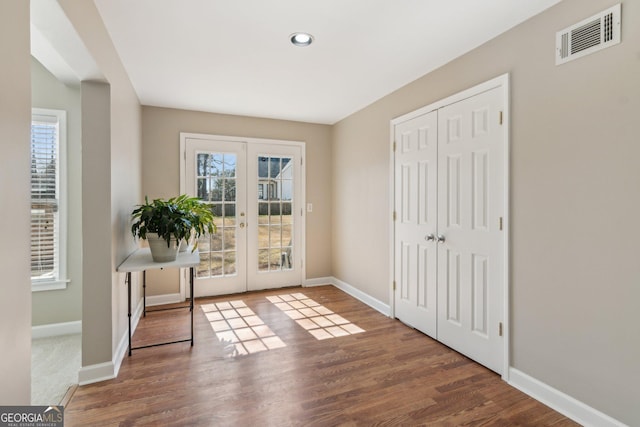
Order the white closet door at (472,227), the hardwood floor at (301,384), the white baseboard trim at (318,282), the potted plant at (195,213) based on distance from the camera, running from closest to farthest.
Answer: the hardwood floor at (301,384) < the white closet door at (472,227) < the potted plant at (195,213) < the white baseboard trim at (318,282)

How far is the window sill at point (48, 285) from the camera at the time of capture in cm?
308

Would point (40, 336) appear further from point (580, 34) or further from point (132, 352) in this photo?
point (580, 34)

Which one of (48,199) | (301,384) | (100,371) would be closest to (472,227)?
(301,384)

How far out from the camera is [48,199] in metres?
3.11

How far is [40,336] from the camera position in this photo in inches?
122

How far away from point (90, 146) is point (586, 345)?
134 inches

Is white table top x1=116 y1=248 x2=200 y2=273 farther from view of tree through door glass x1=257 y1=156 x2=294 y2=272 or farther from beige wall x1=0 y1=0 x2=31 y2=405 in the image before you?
view of tree through door glass x1=257 y1=156 x2=294 y2=272

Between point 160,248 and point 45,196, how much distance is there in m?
1.46

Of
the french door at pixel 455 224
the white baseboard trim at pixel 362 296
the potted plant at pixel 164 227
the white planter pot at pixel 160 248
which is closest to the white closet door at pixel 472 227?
the french door at pixel 455 224

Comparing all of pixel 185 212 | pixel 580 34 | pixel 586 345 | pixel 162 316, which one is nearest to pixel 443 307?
pixel 586 345

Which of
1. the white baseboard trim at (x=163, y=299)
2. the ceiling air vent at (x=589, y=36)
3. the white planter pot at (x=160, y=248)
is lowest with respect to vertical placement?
the white baseboard trim at (x=163, y=299)

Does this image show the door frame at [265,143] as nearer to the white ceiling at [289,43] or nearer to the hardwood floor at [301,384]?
the white ceiling at [289,43]

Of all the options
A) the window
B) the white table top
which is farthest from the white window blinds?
the white table top

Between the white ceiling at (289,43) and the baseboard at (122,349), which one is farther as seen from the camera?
the baseboard at (122,349)
